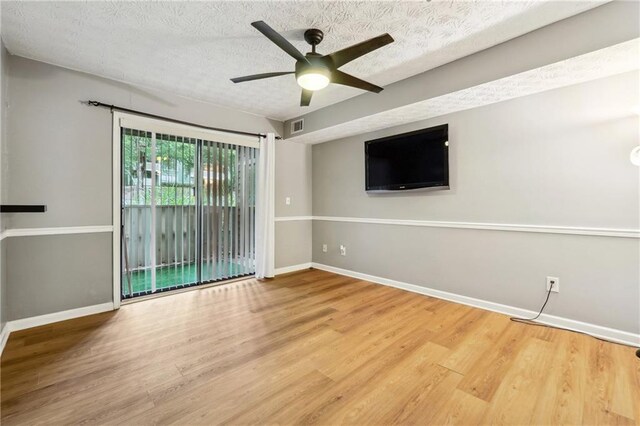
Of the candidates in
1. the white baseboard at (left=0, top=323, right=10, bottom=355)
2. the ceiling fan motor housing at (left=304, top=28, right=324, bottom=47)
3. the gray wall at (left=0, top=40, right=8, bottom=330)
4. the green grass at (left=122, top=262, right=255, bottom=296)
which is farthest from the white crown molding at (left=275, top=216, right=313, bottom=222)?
the white baseboard at (left=0, top=323, right=10, bottom=355)

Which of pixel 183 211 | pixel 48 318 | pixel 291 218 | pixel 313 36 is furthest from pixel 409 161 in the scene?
pixel 48 318

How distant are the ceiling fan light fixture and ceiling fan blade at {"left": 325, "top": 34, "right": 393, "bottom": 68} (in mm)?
106

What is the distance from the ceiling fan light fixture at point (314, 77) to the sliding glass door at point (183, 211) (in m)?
2.05

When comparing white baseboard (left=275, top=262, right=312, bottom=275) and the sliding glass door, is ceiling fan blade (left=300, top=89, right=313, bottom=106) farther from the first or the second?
white baseboard (left=275, top=262, right=312, bottom=275)

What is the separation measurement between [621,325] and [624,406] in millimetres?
1035

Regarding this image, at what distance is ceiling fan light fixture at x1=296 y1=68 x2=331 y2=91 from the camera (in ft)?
6.53

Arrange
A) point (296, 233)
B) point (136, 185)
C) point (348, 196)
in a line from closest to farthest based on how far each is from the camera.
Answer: point (136, 185)
point (348, 196)
point (296, 233)

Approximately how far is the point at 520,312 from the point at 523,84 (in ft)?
7.04

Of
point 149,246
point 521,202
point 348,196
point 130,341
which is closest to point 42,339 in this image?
point 130,341

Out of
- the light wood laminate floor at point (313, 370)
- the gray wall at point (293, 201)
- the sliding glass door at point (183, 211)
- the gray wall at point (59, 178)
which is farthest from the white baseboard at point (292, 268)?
the gray wall at point (59, 178)

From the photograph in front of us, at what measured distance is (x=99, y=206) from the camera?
114 inches

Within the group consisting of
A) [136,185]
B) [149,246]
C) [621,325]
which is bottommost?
[621,325]

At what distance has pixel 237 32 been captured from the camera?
2.14 meters

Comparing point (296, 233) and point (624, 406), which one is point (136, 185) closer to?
point (296, 233)
